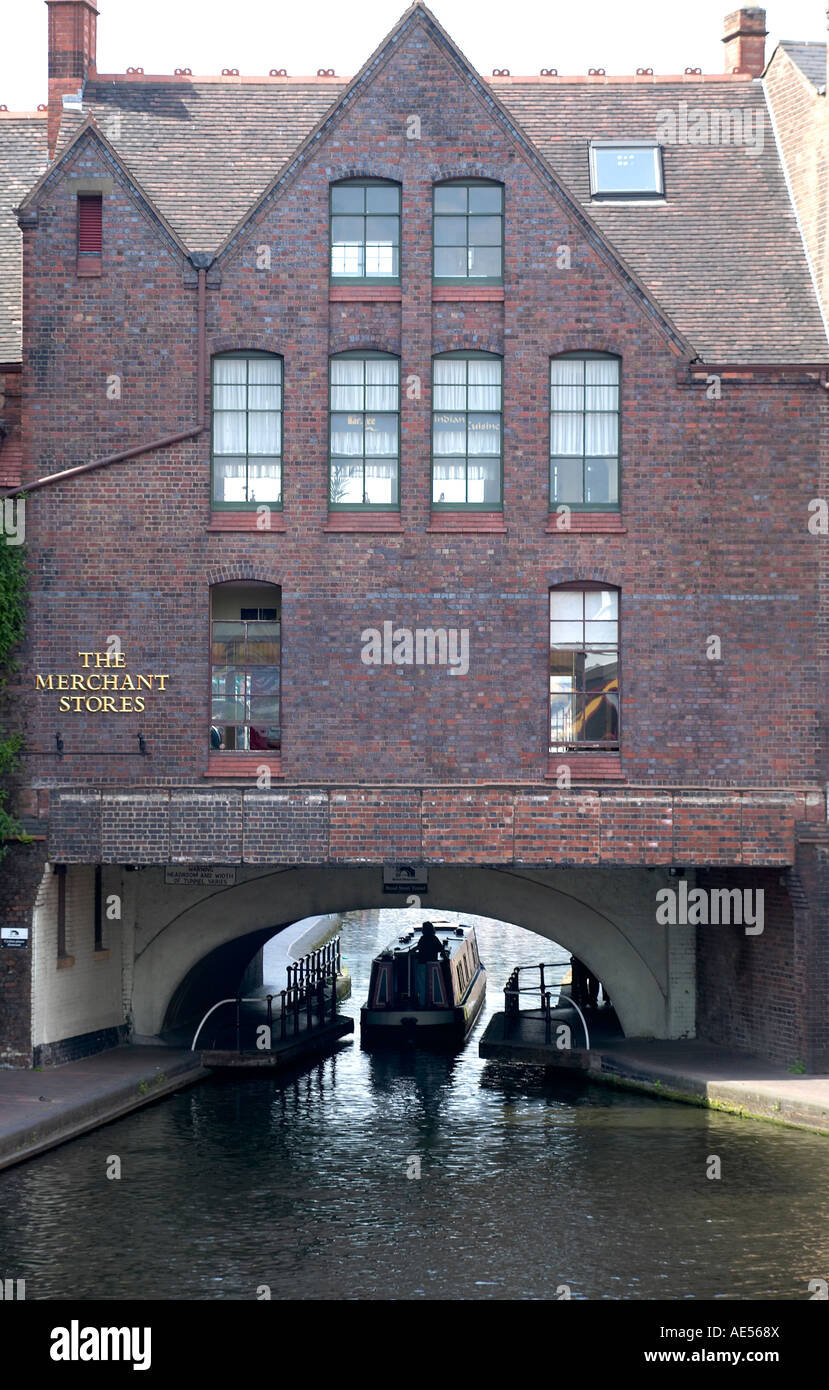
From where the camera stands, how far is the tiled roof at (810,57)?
3231 centimetres

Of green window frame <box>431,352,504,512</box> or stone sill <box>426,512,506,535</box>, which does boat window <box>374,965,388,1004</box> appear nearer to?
stone sill <box>426,512,506,535</box>

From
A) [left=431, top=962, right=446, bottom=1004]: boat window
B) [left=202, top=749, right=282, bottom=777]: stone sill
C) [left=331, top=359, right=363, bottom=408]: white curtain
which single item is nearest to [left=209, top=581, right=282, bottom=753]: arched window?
[left=202, top=749, right=282, bottom=777]: stone sill

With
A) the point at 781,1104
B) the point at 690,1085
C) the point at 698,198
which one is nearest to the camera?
the point at 781,1104

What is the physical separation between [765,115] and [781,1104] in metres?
18.0

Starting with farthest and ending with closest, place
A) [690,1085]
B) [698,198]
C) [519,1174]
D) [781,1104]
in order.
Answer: [698,198] → [690,1085] → [781,1104] → [519,1174]

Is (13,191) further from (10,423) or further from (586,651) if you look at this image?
(586,651)

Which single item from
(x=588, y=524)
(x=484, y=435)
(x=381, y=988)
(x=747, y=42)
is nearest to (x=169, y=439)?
(x=484, y=435)

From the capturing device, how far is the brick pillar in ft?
90.5

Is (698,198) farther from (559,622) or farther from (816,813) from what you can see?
(816,813)

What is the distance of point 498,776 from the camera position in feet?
93.7

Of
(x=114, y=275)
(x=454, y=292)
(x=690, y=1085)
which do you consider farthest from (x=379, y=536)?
(x=690, y=1085)

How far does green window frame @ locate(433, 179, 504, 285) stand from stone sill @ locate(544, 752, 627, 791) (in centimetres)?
771

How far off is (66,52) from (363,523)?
1156 cm

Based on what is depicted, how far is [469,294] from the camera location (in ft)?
95.1
